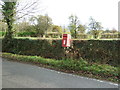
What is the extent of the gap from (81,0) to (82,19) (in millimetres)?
12569

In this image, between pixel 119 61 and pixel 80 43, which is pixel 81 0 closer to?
pixel 80 43

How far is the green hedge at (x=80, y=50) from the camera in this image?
5.73 m

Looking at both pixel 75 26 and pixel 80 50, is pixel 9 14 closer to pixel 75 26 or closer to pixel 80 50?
pixel 80 50

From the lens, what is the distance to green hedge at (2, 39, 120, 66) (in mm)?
5727

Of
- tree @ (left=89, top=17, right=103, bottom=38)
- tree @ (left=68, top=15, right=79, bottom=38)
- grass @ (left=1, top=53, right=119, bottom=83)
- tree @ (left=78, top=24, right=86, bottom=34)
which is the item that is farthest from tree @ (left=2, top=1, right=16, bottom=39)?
tree @ (left=89, top=17, right=103, bottom=38)

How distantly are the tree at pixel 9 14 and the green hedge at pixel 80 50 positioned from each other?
2.43 meters

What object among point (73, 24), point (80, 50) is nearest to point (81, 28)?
point (73, 24)

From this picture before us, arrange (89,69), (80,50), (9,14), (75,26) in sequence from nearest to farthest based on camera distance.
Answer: (89,69)
(80,50)
(9,14)
(75,26)

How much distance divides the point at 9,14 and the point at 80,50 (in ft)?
25.3

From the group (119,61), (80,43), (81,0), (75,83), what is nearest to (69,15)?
(81,0)

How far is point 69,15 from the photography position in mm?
19828

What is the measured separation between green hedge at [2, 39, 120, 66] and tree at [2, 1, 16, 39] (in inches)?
95.8

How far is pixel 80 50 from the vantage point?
6.57m

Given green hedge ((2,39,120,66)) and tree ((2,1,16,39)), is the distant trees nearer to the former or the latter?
tree ((2,1,16,39))
